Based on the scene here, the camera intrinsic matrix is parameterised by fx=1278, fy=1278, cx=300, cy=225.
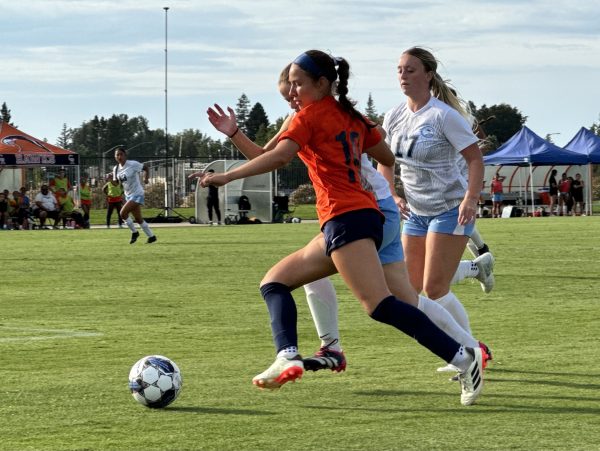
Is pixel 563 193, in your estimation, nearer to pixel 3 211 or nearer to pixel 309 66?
pixel 3 211

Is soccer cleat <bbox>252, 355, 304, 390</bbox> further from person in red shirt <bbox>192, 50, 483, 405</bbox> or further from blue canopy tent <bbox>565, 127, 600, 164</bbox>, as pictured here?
blue canopy tent <bbox>565, 127, 600, 164</bbox>

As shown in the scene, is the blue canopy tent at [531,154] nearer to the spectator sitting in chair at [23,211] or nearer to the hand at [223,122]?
the spectator sitting in chair at [23,211]

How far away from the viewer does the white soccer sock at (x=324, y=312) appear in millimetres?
7820

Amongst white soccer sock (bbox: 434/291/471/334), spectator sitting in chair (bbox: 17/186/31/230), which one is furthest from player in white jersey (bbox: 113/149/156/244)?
white soccer sock (bbox: 434/291/471/334)

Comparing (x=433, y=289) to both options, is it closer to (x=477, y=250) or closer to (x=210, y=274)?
(x=477, y=250)

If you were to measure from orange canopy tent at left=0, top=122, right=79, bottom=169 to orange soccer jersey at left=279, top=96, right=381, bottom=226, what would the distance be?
34957 mm

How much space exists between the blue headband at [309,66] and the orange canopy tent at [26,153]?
3484 cm

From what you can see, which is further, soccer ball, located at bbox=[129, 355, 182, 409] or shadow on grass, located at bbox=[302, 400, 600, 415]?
soccer ball, located at bbox=[129, 355, 182, 409]

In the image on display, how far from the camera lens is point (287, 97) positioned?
7805mm

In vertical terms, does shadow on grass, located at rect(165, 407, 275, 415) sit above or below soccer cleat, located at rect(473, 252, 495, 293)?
below

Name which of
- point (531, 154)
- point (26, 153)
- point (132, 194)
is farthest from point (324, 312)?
point (531, 154)

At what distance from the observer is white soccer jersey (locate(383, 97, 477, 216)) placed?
843 centimetres

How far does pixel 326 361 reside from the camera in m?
7.61

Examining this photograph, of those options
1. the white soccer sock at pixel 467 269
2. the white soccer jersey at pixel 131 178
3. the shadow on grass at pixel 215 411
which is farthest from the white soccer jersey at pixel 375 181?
the white soccer jersey at pixel 131 178
